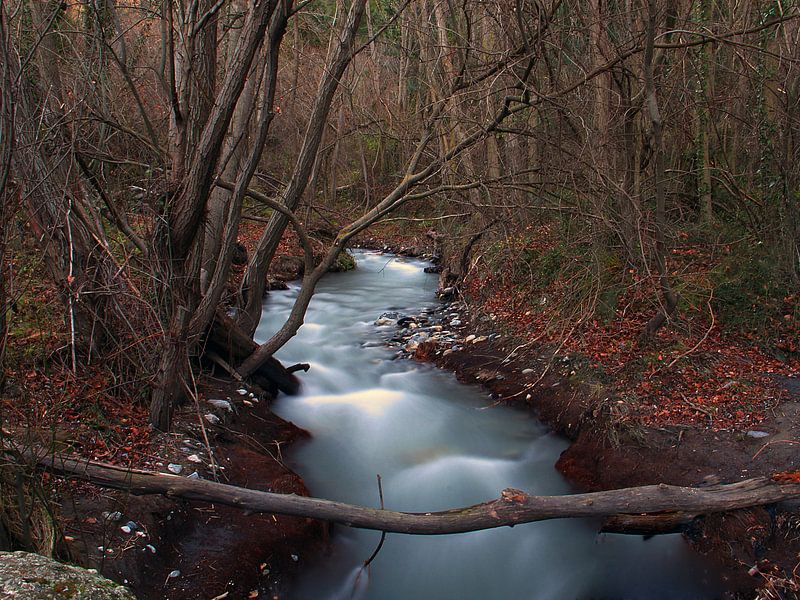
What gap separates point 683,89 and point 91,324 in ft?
23.3

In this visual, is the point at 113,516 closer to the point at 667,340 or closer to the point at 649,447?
the point at 649,447

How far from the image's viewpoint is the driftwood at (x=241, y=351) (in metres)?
7.13

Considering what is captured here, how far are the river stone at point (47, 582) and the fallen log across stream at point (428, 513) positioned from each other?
1732mm

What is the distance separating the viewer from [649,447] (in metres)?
6.05

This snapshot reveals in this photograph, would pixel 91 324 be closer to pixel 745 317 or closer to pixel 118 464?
pixel 118 464

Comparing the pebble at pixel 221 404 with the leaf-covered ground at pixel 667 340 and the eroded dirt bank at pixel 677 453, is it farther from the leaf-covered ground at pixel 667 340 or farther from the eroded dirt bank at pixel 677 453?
the leaf-covered ground at pixel 667 340

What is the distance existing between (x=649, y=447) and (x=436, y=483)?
6.46 feet

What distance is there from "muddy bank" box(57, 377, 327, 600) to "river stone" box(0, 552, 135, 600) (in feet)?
3.72

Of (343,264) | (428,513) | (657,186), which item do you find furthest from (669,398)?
(343,264)

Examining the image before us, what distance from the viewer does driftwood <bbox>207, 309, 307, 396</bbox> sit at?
7133 mm

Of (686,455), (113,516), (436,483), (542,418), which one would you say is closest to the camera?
(113,516)

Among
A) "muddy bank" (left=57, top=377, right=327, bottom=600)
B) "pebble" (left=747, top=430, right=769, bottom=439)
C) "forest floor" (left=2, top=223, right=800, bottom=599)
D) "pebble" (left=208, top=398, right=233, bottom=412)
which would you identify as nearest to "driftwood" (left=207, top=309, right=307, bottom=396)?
"forest floor" (left=2, top=223, right=800, bottom=599)

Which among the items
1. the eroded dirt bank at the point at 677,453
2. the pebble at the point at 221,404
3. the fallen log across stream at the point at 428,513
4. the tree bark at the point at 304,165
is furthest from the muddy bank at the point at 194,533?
the eroded dirt bank at the point at 677,453

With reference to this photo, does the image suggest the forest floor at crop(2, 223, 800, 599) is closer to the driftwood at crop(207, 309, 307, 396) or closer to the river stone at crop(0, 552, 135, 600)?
the driftwood at crop(207, 309, 307, 396)
